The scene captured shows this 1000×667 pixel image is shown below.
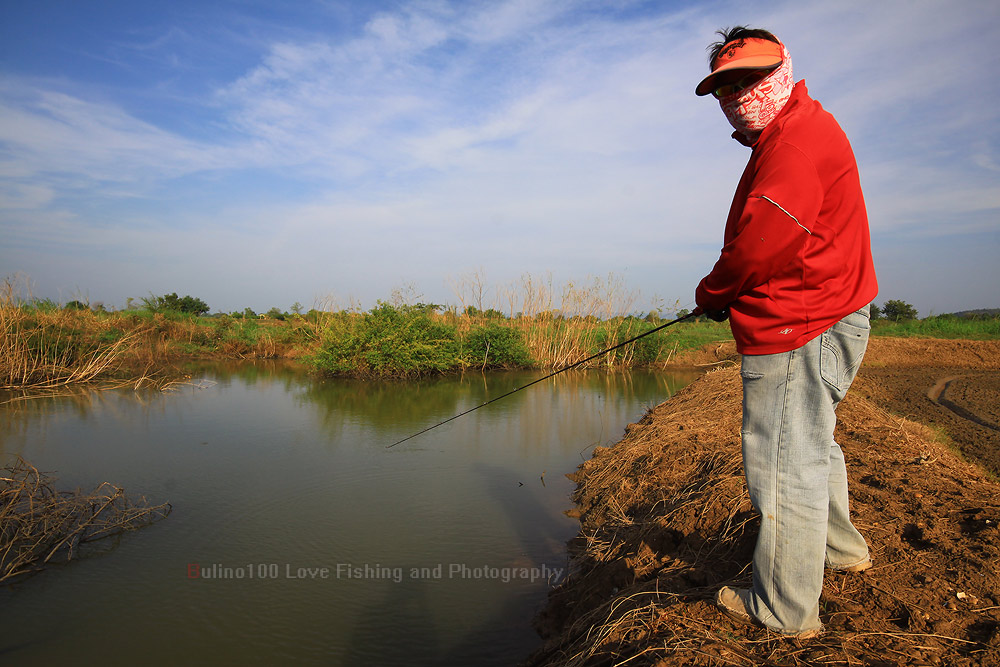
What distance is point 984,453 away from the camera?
550 cm

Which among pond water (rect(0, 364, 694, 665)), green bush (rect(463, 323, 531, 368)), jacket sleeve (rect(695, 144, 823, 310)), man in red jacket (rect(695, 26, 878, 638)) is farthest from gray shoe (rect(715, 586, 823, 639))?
green bush (rect(463, 323, 531, 368))

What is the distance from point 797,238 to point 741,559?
1.55m

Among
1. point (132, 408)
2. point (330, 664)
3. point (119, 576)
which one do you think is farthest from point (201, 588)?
point (132, 408)

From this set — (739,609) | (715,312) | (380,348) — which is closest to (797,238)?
(715,312)

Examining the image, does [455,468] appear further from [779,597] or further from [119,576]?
[779,597]

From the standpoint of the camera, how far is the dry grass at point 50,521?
3904 millimetres

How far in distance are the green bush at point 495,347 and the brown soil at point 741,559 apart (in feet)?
33.9

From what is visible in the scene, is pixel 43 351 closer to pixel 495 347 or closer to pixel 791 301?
pixel 495 347

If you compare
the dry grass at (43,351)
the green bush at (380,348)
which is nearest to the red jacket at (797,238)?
the dry grass at (43,351)

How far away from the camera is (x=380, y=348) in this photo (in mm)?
13828

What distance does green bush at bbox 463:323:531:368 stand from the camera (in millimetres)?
15914

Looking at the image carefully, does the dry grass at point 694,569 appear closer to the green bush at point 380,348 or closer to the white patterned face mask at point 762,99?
the white patterned face mask at point 762,99

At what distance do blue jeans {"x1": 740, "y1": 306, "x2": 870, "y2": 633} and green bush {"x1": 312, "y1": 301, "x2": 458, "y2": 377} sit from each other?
12.3 m

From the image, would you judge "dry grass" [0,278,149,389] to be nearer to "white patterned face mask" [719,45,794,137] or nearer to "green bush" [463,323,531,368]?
"green bush" [463,323,531,368]
